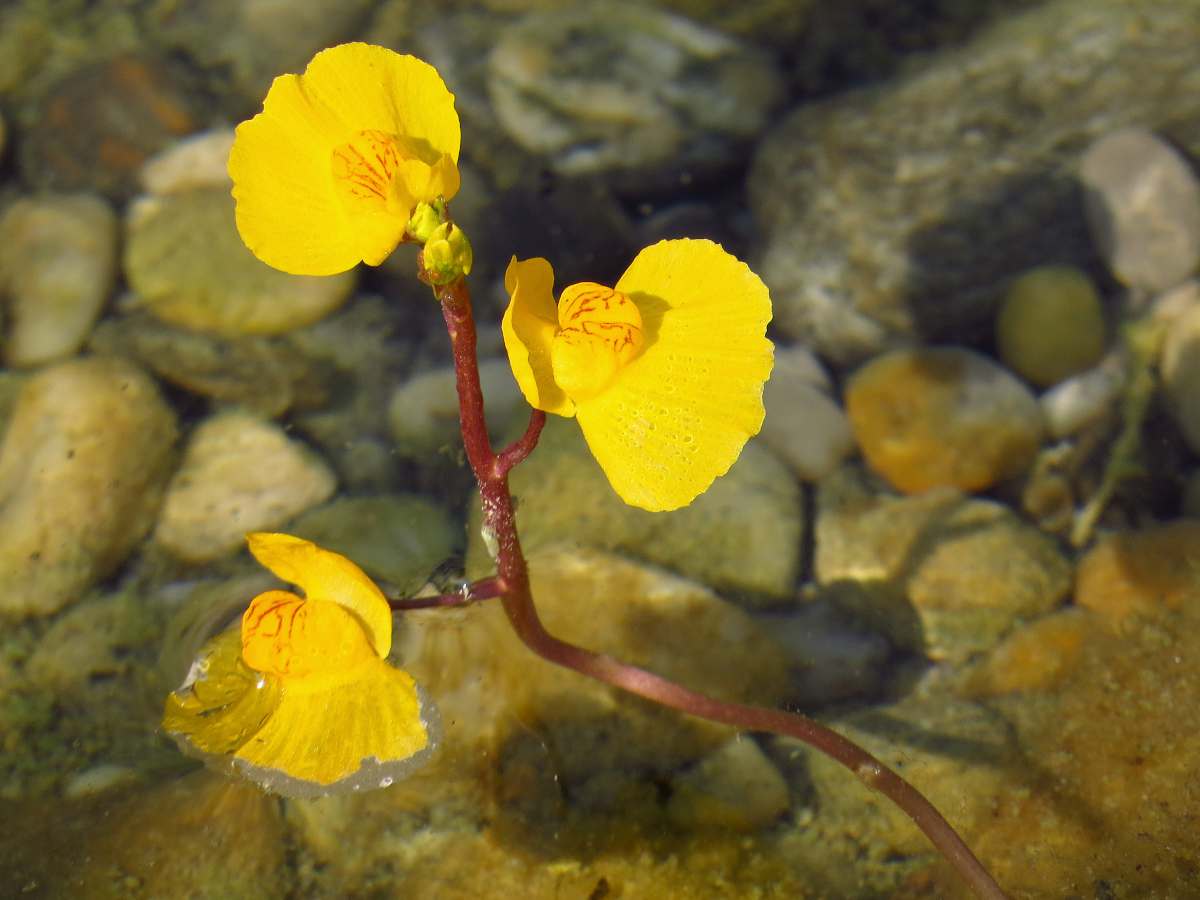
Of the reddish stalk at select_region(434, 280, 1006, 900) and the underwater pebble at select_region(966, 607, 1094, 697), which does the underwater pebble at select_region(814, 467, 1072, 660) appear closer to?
the underwater pebble at select_region(966, 607, 1094, 697)

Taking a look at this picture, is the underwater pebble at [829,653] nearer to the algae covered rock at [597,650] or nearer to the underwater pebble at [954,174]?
the algae covered rock at [597,650]

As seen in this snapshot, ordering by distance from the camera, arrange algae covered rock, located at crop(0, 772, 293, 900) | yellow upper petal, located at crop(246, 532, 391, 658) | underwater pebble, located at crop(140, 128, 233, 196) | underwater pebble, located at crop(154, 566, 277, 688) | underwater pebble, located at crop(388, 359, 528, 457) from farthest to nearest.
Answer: underwater pebble, located at crop(140, 128, 233, 196), underwater pebble, located at crop(388, 359, 528, 457), underwater pebble, located at crop(154, 566, 277, 688), algae covered rock, located at crop(0, 772, 293, 900), yellow upper petal, located at crop(246, 532, 391, 658)

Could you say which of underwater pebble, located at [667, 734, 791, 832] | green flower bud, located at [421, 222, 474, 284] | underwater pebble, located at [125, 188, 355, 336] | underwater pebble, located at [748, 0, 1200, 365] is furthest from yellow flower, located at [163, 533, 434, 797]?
underwater pebble, located at [748, 0, 1200, 365]

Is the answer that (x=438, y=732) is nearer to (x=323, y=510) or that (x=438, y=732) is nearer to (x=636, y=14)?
(x=323, y=510)

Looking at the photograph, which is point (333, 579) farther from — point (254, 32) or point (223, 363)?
point (254, 32)

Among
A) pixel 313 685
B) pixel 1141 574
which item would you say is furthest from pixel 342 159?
pixel 1141 574

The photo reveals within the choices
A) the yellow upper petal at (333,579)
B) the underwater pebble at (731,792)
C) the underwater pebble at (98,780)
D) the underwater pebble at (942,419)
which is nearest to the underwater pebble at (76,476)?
the underwater pebble at (98,780)
